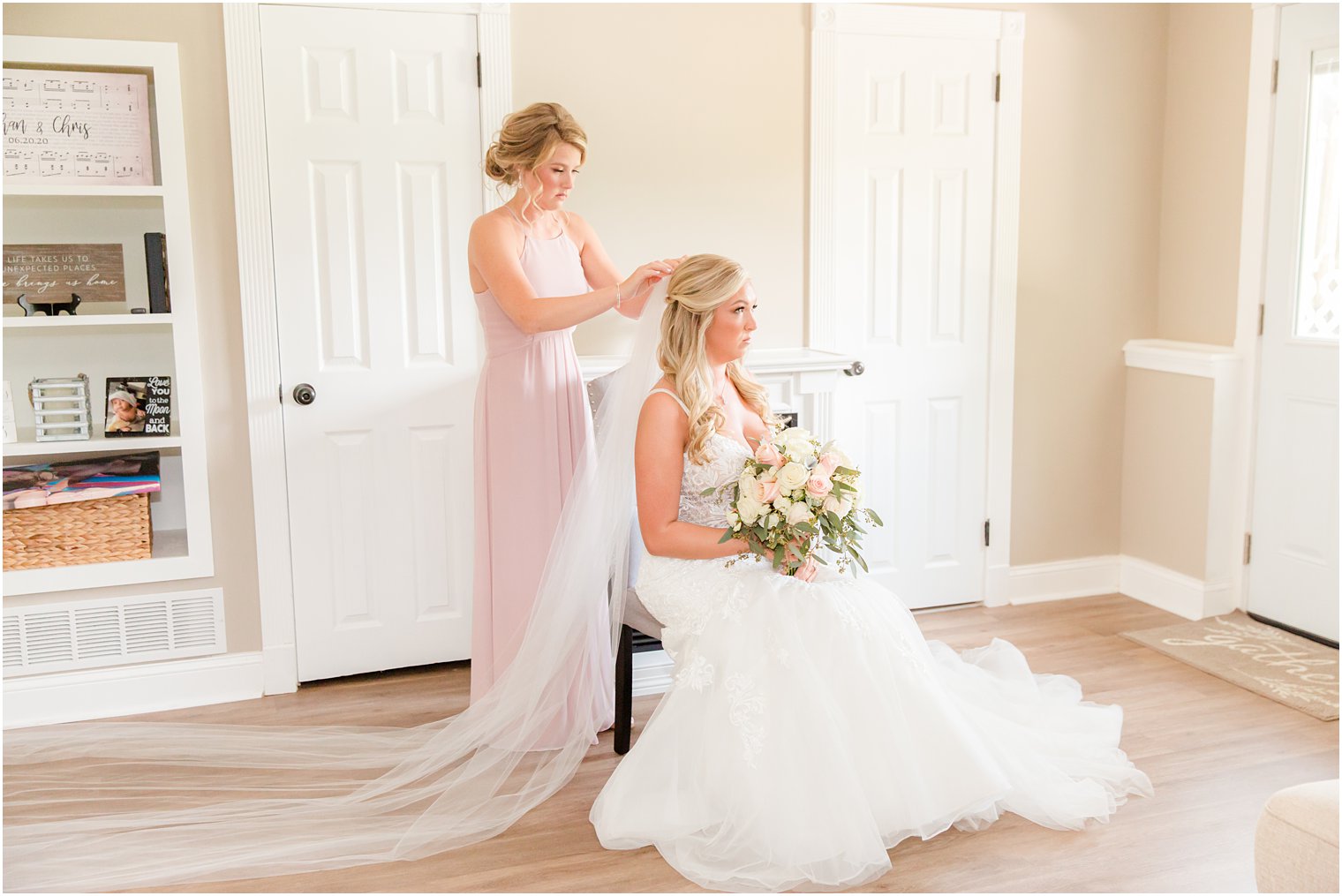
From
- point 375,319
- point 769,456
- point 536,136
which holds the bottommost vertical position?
point 769,456

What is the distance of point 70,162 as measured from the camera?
3469 mm

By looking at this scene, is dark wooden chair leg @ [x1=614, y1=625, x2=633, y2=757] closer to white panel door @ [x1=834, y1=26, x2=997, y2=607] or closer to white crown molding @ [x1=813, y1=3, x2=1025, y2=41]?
white panel door @ [x1=834, y1=26, x2=997, y2=607]

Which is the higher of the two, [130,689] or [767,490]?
[767,490]

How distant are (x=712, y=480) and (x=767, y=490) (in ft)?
0.79

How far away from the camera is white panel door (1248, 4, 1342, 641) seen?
4102mm

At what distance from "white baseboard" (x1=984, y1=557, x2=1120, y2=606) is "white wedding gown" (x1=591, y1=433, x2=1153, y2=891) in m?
1.86

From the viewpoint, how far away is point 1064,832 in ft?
8.96

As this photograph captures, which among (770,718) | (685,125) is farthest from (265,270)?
(770,718)

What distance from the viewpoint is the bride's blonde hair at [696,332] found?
2879 millimetres

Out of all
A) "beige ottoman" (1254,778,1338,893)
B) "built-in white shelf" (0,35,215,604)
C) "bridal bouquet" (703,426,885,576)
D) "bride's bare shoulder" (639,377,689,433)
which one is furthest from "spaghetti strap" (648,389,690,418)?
"built-in white shelf" (0,35,215,604)

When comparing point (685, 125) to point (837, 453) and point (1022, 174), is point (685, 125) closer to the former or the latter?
point (1022, 174)

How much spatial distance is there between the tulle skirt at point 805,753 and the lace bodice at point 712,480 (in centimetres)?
16

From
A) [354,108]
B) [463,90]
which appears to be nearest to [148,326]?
[354,108]

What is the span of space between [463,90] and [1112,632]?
3.20m
